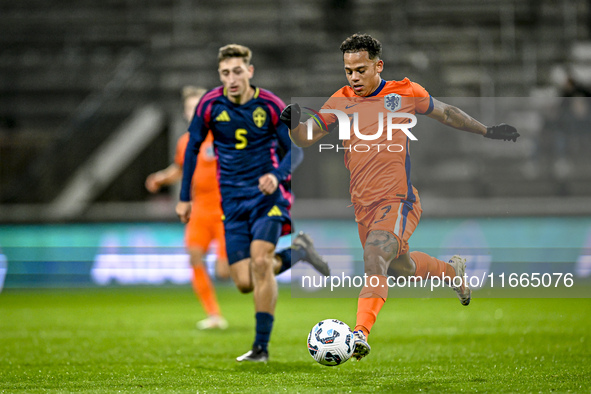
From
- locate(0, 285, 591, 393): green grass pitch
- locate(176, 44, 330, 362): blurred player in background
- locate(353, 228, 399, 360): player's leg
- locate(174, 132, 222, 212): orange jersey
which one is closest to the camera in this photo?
locate(353, 228, 399, 360): player's leg

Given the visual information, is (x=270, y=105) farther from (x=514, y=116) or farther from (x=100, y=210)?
(x=100, y=210)

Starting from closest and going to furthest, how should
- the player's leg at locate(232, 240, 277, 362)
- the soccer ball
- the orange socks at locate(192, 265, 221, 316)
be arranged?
the soccer ball
the player's leg at locate(232, 240, 277, 362)
the orange socks at locate(192, 265, 221, 316)

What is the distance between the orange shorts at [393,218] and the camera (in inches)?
186

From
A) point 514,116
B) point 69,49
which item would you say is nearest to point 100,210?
point 69,49

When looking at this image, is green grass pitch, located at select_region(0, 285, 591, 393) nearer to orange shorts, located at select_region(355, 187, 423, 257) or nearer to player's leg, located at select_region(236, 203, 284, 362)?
player's leg, located at select_region(236, 203, 284, 362)

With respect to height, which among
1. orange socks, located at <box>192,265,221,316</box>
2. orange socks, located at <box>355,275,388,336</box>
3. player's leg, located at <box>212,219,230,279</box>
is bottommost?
orange socks, located at <box>192,265,221,316</box>

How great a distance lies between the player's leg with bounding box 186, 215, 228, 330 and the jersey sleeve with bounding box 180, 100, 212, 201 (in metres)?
2.39

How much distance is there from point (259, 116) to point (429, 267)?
5.64 ft

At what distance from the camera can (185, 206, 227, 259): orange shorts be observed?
8273 mm

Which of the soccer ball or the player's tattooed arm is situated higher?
the player's tattooed arm

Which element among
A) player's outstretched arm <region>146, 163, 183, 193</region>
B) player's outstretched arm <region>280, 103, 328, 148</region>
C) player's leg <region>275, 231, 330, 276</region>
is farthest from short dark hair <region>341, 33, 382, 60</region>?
player's outstretched arm <region>146, 163, 183, 193</region>

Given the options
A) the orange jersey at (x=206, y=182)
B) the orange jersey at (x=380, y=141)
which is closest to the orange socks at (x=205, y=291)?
the orange jersey at (x=206, y=182)

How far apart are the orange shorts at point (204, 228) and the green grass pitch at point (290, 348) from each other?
84 cm

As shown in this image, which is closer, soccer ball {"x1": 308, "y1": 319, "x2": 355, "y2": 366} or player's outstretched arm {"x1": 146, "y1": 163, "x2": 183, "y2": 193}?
soccer ball {"x1": 308, "y1": 319, "x2": 355, "y2": 366}
